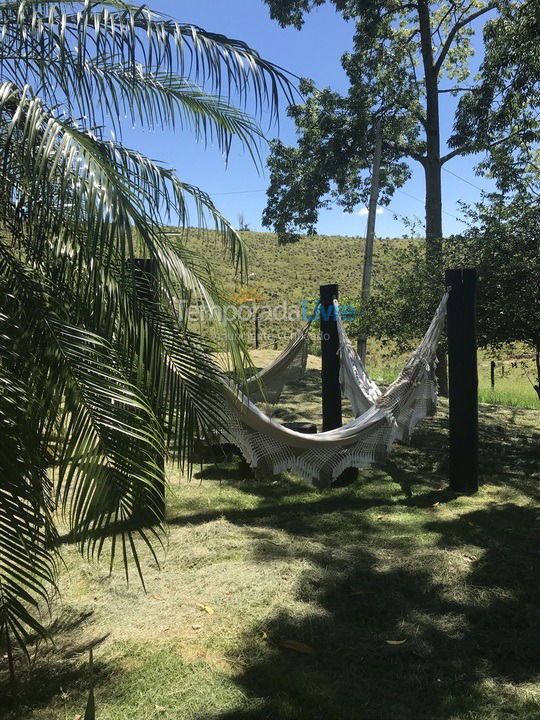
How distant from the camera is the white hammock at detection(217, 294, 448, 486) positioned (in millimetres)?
3404

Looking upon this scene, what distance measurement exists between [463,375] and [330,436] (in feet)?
3.28

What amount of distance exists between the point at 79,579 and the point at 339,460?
1.62 metres

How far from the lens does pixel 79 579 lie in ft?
8.69

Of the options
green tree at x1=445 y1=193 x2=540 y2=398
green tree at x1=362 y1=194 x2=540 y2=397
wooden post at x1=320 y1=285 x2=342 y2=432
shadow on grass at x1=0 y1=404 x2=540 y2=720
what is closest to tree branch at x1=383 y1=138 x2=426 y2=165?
green tree at x1=362 y1=194 x2=540 y2=397

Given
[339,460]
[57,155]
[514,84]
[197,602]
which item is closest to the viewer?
[57,155]

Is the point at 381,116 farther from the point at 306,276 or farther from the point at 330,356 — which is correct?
the point at 306,276

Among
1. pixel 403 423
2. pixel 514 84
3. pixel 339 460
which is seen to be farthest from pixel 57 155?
pixel 514 84

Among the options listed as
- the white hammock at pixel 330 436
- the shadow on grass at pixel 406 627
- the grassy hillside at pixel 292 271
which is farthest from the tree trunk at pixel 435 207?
the grassy hillside at pixel 292 271

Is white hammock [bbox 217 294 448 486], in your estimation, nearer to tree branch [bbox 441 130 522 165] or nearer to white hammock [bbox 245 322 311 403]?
white hammock [bbox 245 322 311 403]

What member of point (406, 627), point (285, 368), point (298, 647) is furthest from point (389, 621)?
point (285, 368)

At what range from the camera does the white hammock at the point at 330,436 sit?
11.2ft

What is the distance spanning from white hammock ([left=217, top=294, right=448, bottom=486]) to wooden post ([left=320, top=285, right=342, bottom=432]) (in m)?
0.53

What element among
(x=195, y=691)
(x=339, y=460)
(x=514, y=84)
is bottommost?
(x=195, y=691)

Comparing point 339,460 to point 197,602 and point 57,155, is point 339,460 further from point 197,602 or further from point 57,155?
point 57,155
